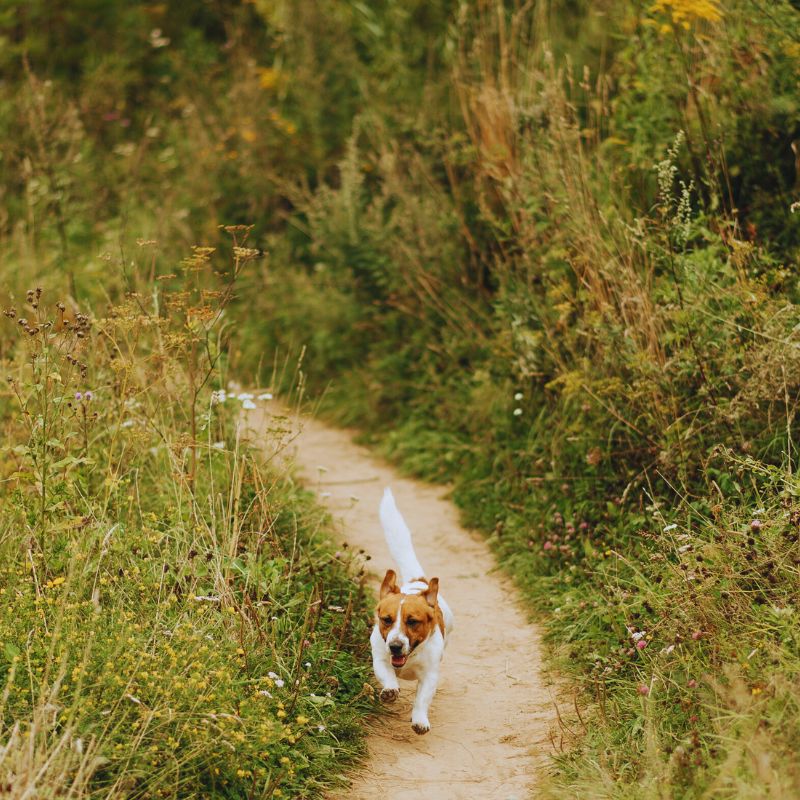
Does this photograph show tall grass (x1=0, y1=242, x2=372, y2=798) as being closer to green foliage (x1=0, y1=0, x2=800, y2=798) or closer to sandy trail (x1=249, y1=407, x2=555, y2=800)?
green foliage (x1=0, y1=0, x2=800, y2=798)

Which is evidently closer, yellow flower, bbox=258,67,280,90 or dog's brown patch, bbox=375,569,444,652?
dog's brown patch, bbox=375,569,444,652

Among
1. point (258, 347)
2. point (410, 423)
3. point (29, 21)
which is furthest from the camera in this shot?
point (29, 21)

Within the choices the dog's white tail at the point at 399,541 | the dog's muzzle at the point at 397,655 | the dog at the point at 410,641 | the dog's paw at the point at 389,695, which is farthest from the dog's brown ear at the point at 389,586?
the dog's white tail at the point at 399,541

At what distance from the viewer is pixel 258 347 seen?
890 centimetres

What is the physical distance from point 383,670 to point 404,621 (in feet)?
0.88

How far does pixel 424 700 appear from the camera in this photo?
4258mm

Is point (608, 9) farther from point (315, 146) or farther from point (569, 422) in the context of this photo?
point (569, 422)

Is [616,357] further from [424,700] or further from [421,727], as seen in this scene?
[421,727]

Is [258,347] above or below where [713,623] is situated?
below

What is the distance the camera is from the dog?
4188mm

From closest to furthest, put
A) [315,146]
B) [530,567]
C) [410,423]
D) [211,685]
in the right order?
[211,685] < [530,567] < [410,423] < [315,146]

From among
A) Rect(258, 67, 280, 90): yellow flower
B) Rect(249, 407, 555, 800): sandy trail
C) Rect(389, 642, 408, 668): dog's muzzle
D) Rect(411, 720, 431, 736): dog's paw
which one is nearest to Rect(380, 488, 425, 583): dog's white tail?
Rect(249, 407, 555, 800): sandy trail

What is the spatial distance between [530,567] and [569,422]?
0.97 metres

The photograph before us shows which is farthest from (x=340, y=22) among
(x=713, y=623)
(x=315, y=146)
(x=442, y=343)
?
(x=713, y=623)
